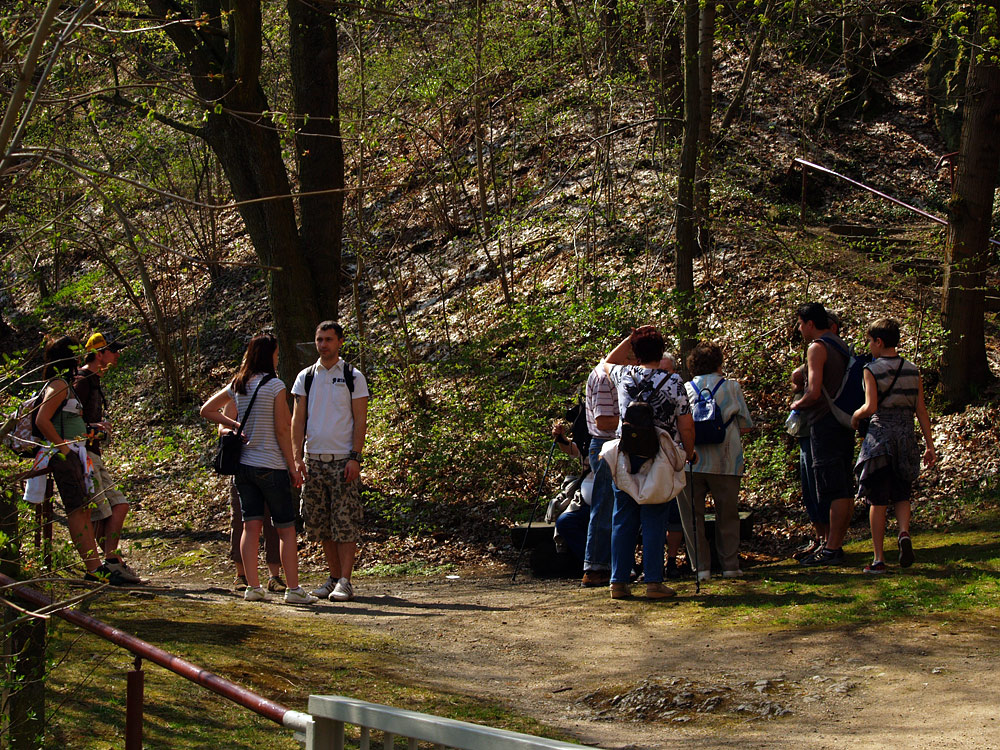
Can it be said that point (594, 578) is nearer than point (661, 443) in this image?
No

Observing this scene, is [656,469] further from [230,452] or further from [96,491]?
[96,491]

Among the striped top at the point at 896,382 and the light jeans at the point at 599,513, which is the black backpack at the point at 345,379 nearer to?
the light jeans at the point at 599,513

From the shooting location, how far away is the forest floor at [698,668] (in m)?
4.74

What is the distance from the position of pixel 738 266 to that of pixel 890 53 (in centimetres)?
867

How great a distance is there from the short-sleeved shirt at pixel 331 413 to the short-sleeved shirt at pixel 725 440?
2.83 meters

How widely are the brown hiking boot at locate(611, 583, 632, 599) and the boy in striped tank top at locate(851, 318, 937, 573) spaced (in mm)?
1916

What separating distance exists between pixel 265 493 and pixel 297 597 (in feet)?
2.84

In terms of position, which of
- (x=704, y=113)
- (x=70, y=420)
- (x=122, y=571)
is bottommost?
(x=122, y=571)

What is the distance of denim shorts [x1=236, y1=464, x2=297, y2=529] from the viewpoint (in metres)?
7.79

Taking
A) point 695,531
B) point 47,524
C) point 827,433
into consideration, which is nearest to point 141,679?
point 47,524

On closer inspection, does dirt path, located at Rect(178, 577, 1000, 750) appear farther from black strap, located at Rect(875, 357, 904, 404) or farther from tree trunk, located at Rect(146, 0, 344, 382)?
tree trunk, located at Rect(146, 0, 344, 382)

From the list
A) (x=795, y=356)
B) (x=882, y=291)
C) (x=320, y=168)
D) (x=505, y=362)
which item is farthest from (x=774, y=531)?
(x=320, y=168)

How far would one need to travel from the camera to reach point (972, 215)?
1088cm

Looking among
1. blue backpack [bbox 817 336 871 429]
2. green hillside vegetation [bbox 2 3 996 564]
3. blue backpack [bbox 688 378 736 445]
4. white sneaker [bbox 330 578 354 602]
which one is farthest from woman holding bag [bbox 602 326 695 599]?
green hillside vegetation [bbox 2 3 996 564]
